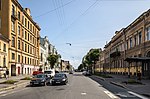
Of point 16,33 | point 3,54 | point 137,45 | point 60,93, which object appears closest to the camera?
point 60,93

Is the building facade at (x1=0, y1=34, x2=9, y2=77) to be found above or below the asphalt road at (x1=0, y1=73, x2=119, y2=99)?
above

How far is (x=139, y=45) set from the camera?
149 ft

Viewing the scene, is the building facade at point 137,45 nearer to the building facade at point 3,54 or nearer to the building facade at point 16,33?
the building facade at point 3,54

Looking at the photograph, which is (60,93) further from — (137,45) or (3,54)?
(137,45)

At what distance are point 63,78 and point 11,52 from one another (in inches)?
1035

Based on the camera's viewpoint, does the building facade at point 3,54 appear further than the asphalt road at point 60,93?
Yes

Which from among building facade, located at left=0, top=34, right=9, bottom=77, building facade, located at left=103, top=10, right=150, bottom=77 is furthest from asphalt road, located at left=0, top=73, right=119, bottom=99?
building facade, located at left=0, top=34, right=9, bottom=77

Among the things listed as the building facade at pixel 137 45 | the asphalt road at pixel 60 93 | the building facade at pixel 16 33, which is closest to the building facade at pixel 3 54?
the building facade at pixel 16 33

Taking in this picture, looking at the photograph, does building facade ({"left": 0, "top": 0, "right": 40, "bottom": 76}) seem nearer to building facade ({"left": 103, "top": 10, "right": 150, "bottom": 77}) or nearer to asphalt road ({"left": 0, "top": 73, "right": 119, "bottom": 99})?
building facade ({"left": 103, "top": 10, "right": 150, "bottom": 77})

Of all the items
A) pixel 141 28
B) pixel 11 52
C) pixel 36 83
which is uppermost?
pixel 141 28

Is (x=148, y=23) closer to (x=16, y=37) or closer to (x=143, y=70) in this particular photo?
(x=143, y=70)

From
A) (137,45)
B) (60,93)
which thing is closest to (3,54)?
(137,45)

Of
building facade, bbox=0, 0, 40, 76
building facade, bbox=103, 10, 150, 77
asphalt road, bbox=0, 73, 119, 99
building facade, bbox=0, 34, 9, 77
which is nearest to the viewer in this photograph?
asphalt road, bbox=0, 73, 119, 99

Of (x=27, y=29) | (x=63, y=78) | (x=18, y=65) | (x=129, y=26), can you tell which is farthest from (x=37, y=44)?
(x=63, y=78)
